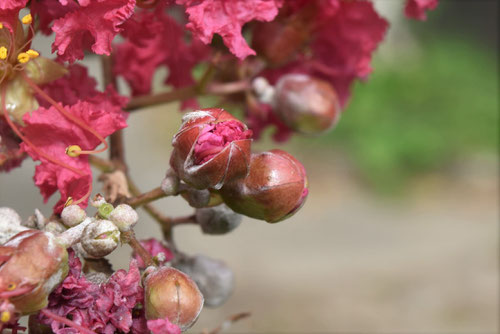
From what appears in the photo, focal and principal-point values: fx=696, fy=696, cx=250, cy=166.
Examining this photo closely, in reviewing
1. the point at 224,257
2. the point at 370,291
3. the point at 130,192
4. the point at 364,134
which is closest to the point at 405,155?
the point at 364,134

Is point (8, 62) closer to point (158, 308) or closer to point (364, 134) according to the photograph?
point (158, 308)

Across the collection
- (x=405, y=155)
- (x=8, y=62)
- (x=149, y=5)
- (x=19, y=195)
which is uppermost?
(x=405, y=155)

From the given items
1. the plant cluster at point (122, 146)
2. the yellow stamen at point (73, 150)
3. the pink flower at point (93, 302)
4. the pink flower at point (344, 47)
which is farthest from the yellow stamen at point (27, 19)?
the pink flower at point (344, 47)

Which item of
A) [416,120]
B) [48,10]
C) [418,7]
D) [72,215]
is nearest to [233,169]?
[72,215]

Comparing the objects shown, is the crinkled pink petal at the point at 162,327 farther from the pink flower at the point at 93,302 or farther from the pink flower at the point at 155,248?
the pink flower at the point at 155,248

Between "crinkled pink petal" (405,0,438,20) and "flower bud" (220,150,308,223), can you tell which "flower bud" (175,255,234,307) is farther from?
"crinkled pink petal" (405,0,438,20)

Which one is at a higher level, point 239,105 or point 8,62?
point 239,105

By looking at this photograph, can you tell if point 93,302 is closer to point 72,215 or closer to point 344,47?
point 72,215
